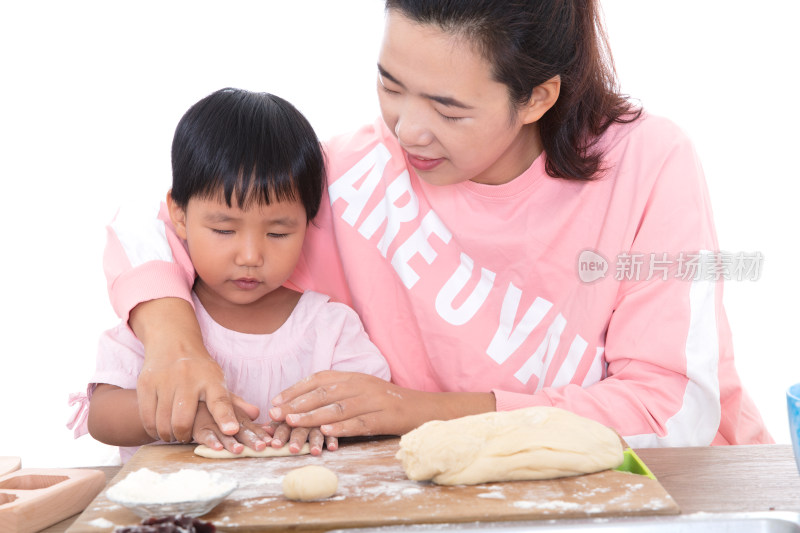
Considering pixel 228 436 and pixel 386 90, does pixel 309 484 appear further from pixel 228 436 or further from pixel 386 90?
pixel 386 90

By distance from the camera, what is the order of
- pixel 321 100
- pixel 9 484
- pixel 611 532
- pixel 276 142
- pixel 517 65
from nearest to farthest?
pixel 611 532 < pixel 9 484 < pixel 517 65 < pixel 276 142 < pixel 321 100

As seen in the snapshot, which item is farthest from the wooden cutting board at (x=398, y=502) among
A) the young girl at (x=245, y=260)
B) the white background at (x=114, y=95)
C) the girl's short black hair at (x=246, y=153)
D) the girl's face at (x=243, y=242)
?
the white background at (x=114, y=95)

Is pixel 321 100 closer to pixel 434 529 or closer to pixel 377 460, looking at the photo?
pixel 377 460

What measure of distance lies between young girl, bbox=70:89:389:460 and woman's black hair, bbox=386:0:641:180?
1.11 feet

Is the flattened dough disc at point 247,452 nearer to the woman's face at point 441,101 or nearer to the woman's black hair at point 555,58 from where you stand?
the woman's face at point 441,101

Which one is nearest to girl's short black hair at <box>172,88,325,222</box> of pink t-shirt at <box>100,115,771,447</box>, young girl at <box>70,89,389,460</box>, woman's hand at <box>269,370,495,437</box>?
young girl at <box>70,89,389,460</box>

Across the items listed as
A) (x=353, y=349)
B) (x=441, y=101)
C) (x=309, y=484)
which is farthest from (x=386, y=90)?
(x=309, y=484)

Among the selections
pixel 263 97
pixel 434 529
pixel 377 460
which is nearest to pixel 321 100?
pixel 263 97

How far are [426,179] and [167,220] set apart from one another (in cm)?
50

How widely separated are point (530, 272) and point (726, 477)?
0.59 meters

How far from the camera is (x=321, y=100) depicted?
2971 mm

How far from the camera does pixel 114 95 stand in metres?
3.02

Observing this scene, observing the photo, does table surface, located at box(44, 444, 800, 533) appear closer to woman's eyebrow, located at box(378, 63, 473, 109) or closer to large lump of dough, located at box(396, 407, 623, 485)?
large lump of dough, located at box(396, 407, 623, 485)

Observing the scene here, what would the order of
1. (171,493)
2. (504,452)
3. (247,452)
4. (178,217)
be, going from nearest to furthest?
(171,493) → (504,452) → (247,452) → (178,217)
